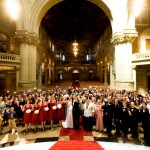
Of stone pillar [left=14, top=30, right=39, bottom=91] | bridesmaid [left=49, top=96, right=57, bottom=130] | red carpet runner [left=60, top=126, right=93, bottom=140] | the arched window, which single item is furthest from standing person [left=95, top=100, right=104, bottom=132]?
the arched window

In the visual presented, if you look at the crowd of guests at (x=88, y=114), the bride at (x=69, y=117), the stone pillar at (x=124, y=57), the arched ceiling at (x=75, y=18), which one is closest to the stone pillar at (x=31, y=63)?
the arched ceiling at (x=75, y=18)

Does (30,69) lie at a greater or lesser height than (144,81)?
greater

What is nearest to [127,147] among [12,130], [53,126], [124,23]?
[53,126]

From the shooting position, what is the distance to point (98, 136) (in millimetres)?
7543

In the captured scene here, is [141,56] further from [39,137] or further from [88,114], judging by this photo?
[39,137]

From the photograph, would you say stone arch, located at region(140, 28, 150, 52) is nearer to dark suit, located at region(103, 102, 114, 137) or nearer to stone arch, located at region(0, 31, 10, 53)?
dark suit, located at region(103, 102, 114, 137)

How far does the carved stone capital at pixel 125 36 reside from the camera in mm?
15867

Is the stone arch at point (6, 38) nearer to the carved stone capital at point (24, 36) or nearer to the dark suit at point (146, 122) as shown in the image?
the carved stone capital at point (24, 36)

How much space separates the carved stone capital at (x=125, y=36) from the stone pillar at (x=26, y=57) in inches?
336

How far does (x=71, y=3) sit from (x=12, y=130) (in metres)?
17.7

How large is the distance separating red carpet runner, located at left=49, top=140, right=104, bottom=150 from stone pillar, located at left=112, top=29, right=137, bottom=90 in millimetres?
10566

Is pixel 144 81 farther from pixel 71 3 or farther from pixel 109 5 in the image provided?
pixel 71 3

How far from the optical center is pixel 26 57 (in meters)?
17.2

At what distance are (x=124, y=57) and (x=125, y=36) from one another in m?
2.05
